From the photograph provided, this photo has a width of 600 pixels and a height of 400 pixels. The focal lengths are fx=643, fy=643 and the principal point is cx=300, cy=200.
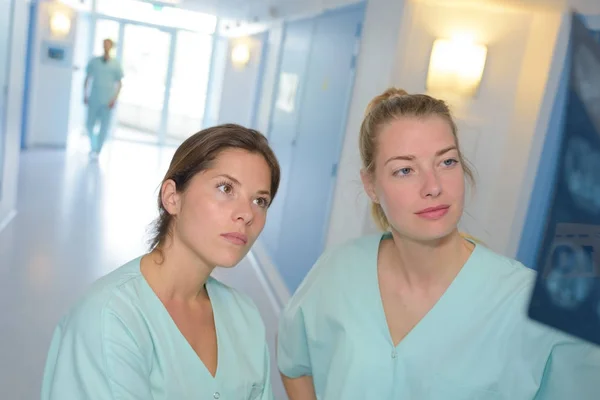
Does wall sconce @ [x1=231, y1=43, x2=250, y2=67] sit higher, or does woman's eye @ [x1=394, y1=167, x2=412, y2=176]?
wall sconce @ [x1=231, y1=43, x2=250, y2=67]

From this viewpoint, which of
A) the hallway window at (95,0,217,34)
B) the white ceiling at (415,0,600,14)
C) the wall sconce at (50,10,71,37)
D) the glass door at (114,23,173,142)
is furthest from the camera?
the glass door at (114,23,173,142)

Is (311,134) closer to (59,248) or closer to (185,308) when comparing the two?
(59,248)

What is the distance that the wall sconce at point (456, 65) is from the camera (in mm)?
3094

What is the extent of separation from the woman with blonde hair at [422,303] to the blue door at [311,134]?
2093 millimetres

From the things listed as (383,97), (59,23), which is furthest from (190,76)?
(383,97)

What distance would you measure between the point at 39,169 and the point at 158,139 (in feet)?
14.5

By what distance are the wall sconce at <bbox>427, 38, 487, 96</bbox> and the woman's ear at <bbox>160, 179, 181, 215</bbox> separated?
6.74 ft

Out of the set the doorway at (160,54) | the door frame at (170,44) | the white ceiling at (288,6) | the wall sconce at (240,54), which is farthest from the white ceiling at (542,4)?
the door frame at (170,44)

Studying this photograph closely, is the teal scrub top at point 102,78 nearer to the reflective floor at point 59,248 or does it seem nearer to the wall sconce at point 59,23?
the wall sconce at point 59,23

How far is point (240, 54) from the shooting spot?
795 centimetres

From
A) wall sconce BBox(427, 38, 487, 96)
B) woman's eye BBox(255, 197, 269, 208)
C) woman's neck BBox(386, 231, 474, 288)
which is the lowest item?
woman's neck BBox(386, 231, 474, 288)

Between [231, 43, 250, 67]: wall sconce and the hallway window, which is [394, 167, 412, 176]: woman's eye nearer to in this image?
[231, 43, 250, 67]: wall sconce

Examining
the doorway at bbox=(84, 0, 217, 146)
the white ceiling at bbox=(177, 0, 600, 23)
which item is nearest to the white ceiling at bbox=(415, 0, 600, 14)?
the white ceiling at bbox=(177, 0, 600, 23)

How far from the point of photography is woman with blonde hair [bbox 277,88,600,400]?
4.14 feet
